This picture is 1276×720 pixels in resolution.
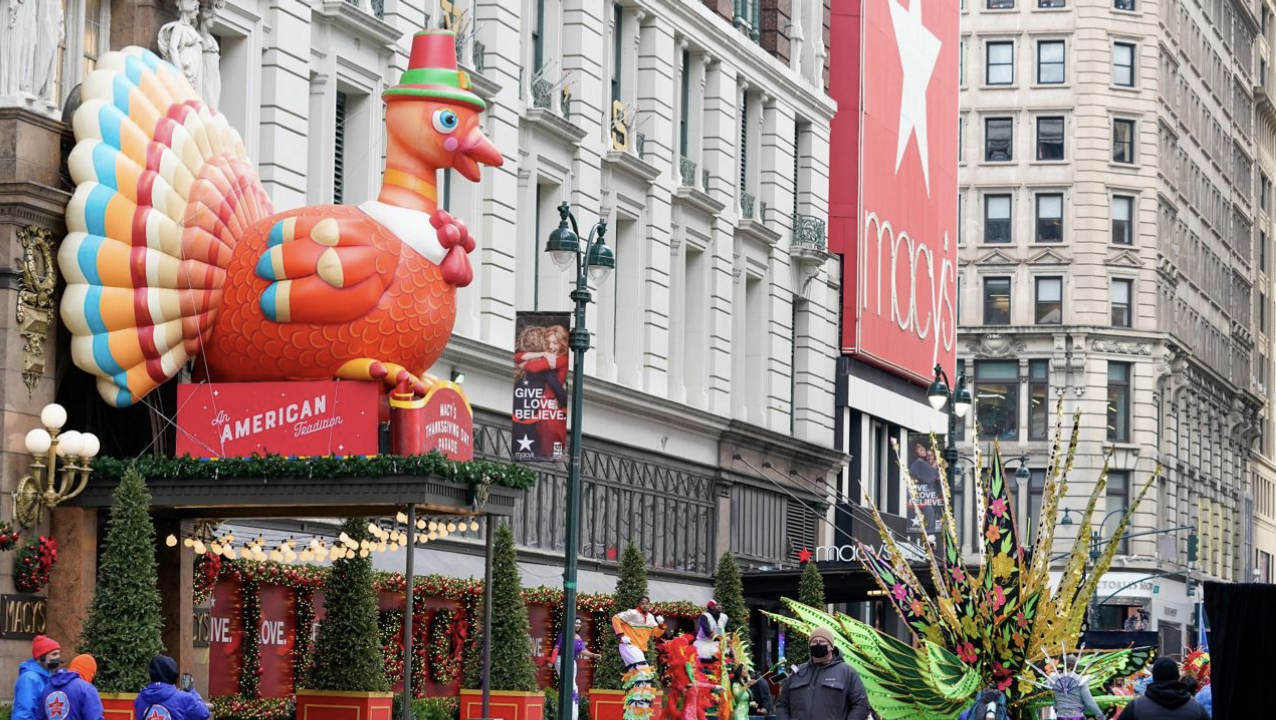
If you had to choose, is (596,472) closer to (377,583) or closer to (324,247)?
(377,583)

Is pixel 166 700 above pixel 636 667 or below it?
above

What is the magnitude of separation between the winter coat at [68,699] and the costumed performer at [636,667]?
44.5 feet

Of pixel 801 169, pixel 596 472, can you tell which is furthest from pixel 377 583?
pixel 801 169

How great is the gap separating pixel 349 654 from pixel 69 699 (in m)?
10.4

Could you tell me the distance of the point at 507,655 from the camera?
114 feet

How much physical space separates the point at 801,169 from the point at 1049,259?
40286 mm

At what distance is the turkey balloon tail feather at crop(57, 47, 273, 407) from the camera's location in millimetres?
25250

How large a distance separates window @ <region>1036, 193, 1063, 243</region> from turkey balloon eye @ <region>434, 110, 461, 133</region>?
71.6 meters

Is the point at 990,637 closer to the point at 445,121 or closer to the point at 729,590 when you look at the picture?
the point at 445,121

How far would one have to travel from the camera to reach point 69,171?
2545 cm

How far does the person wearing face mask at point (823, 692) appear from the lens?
18656mm

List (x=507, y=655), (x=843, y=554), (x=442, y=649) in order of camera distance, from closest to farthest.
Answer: (x=507, y=655) → (x=442, y=649) → (x=843, y=554)

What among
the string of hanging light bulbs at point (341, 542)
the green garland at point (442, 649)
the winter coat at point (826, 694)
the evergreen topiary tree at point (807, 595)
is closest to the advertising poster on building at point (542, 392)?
the string of hanging light bulbs at point (341, 542)

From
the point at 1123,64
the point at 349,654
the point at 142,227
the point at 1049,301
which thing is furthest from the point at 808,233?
the point at 1123,64
